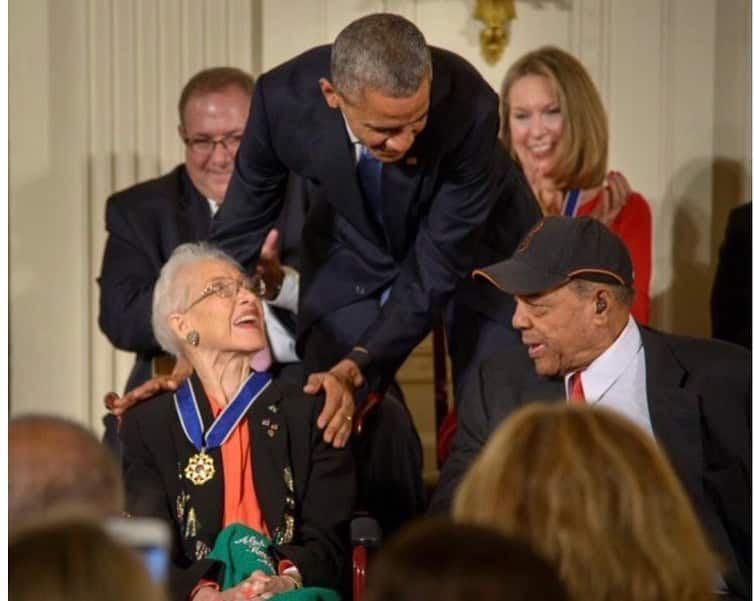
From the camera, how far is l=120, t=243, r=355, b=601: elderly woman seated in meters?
3.49

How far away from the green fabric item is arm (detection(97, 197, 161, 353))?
1145mm

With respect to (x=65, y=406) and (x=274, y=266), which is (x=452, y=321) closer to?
(x=274, y=266)

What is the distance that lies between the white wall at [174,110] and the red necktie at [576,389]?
1.86 meters

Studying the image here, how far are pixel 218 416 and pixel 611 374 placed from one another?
2.49ft

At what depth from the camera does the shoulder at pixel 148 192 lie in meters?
4.81

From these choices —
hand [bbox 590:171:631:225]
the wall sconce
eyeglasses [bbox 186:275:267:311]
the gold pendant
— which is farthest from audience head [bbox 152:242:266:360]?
the wall sconce

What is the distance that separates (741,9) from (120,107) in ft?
5.92

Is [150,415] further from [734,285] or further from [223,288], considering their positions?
[734,285]

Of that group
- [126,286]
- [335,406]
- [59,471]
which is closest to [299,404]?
[335,406]

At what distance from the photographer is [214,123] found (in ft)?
15.3

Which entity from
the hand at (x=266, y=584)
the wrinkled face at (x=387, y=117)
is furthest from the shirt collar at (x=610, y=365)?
the hand at (x=266, y=584)

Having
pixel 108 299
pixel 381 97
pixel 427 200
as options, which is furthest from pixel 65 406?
pixel 381 97

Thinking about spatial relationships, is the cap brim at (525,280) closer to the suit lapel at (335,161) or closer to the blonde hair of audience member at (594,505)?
the suit lapel at (335,161)

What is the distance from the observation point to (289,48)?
17.9 ft
